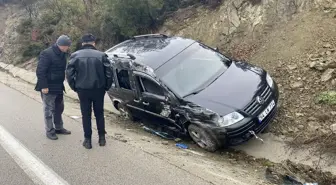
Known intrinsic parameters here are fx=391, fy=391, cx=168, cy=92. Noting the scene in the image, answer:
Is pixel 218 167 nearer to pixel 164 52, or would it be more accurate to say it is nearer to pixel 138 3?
pixel 164 52

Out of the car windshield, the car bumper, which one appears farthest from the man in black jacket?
the car bumper

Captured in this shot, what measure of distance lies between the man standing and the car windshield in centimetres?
184

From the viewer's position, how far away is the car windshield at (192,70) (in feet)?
23.2

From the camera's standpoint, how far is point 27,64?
1828 cm

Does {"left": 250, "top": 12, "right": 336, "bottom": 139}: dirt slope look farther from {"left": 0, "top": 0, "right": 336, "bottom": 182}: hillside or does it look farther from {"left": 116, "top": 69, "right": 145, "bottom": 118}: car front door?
{"left": 116, "top": 69, "right": 145, "bottom": 118}: car front door

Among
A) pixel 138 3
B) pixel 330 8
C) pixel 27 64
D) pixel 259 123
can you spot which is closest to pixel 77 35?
pixel 27 64

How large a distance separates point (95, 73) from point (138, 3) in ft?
23.9

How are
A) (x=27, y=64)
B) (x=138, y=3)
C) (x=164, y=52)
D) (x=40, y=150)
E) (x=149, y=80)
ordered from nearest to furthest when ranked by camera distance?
(x=40, y=150) < (x=149, y=80) < (x=164, y=52) < (x=138, y=3) < (x=27, y=64)

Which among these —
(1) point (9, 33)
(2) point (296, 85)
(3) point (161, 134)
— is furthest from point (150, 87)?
(1) point (9, 33)

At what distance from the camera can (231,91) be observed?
6.73 meters

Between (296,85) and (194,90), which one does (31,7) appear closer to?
(194,90)

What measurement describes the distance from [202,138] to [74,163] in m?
2.19

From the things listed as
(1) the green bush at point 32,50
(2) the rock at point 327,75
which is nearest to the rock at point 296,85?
(2) the rock at point 327,75

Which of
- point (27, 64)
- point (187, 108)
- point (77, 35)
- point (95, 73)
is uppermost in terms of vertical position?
point (95, 73)
